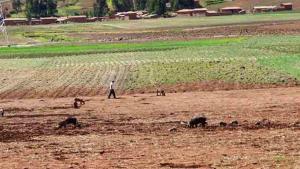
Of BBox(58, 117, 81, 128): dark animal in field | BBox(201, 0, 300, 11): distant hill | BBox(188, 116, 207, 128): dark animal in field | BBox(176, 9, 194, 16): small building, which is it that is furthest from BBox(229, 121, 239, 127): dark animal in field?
BBox(201, 0, 300, 11): distant hill

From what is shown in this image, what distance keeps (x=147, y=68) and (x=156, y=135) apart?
95.1 feet

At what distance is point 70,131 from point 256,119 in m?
6.31

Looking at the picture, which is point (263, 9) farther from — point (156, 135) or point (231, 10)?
point (156, 135)

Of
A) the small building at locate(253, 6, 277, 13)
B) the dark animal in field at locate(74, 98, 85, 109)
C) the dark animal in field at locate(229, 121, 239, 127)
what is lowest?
the small building at locate(253, 6, 277, 13)

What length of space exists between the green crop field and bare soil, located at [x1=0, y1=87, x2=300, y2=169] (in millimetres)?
7406

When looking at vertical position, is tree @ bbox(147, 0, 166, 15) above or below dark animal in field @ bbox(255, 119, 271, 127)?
below

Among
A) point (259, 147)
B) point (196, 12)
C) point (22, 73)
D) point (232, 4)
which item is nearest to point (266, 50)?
point (22, 73)

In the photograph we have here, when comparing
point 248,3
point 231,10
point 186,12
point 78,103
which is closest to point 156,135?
point 78,103

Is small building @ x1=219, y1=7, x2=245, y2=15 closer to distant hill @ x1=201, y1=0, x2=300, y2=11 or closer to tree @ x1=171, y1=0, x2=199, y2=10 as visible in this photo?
distant hill @ x1=201, y1=0, x2=300, y2=11

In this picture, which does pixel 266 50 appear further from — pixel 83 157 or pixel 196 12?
pixel 196 12

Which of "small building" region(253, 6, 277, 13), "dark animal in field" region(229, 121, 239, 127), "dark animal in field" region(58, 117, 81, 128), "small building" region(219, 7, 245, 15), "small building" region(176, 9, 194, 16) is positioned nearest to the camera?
"dark animal in field" region(229, 121, 239, 127)

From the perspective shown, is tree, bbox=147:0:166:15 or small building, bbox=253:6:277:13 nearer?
small building, bbox=253:6:277:13

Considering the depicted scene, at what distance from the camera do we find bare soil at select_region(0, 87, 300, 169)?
1775 centimetres

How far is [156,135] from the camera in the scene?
2220cm
